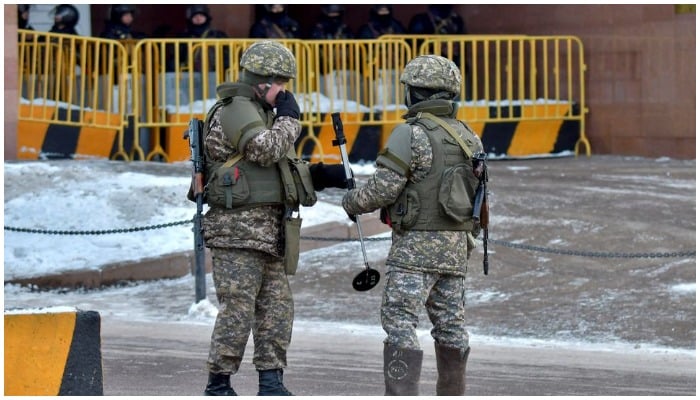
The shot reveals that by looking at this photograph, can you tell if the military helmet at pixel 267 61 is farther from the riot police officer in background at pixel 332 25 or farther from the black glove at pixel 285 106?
the riot police officer in background at pixel 332 25

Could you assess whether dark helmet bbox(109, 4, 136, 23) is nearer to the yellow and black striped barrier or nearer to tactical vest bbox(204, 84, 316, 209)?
tactical vest bbox(204, 84, 316, 209)

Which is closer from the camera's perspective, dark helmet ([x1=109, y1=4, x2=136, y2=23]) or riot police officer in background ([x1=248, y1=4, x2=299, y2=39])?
dark helmet ([x1=109, y1=4, x2=136, y2=23])

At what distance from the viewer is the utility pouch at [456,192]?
6.63m

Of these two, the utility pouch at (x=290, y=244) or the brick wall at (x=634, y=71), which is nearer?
the utility pouch at (x=290, y=244)

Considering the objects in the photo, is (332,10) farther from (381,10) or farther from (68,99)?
(68,99)

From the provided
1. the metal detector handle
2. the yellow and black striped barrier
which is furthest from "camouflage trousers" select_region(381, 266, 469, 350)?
the yellow and black striped barrier

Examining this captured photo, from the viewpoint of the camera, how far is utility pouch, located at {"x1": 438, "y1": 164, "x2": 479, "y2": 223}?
6629 millimetres

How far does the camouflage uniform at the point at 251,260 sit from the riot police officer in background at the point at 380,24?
11070 millimetres

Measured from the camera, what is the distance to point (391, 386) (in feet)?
21.5

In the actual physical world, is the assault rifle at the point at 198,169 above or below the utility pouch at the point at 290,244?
above

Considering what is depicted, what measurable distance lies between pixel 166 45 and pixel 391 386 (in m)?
10.8

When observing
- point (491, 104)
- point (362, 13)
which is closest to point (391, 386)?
point (491, 104)

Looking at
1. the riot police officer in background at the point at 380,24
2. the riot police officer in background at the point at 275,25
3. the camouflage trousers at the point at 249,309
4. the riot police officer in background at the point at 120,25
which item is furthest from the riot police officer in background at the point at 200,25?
the camouflage trousers at the point at 249,309

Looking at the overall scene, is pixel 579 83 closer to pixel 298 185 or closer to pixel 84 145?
pixel 84 145
